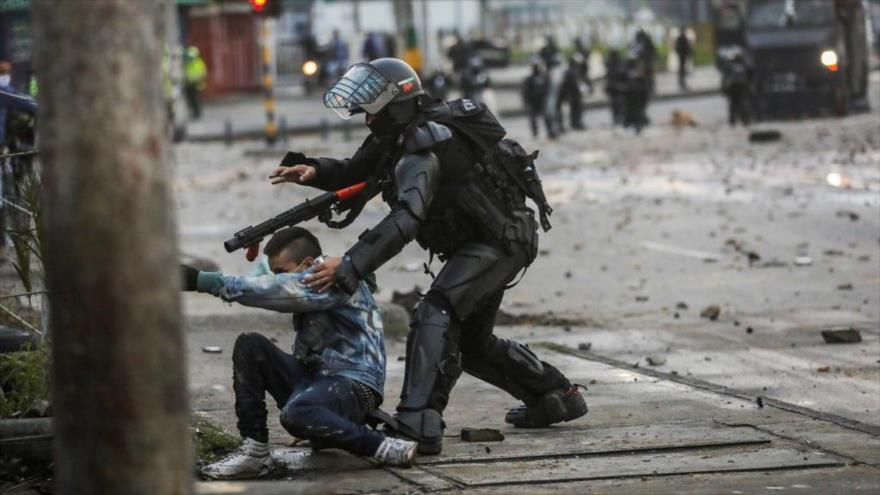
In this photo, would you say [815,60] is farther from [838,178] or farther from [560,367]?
[560,367]

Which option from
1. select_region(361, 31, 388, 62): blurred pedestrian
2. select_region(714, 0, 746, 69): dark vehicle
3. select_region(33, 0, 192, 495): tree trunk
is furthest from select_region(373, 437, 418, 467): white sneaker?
select_region(361, 31, 388, 62): blurred pedestrian

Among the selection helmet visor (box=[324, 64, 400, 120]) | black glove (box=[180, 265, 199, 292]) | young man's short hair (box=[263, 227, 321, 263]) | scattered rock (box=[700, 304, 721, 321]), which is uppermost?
helmet visor (box=[324, 64, 400, 120])

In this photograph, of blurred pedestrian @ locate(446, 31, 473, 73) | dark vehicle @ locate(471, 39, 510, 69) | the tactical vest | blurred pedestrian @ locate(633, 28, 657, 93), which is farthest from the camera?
dark vehicle @ locate(471, 39, 510, 69)

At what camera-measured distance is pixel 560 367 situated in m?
10.6

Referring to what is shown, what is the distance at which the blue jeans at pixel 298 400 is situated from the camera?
739 cm

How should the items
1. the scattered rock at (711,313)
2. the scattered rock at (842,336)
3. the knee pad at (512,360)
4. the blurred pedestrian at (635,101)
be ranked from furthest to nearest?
the blurred pedestrian at (635,101)
the scattered rock at (711,313)
the scattered rock at (842,336)
the knee pad at (512,360)

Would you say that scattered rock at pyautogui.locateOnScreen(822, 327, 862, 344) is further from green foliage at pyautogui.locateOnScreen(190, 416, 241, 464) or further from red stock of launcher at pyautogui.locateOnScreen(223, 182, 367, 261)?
green foliage at pyautogui.locateOnScreen(190, 416, 241, 464)

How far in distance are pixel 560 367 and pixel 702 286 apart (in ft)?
13.7

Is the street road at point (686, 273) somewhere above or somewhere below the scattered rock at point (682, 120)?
above

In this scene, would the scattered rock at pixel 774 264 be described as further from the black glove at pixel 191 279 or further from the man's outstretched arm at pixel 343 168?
the black glove at pixel 191 279

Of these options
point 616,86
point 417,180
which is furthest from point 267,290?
→ point 616,86

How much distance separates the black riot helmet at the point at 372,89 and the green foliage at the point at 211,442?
1.39 m

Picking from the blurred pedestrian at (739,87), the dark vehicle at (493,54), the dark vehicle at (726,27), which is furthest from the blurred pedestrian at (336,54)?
the blurred pedestrian at (739,87)

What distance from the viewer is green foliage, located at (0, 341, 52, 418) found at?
757cm
